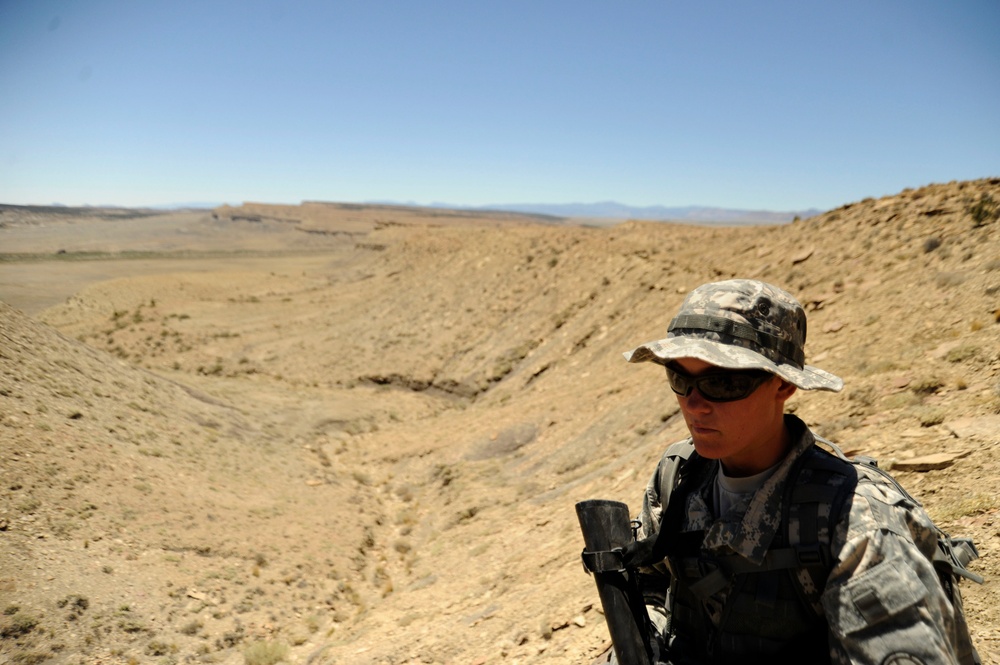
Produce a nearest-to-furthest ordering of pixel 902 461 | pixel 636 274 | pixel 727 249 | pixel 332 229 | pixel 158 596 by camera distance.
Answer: pixel 902 461 → pixel 158 596 → pixel 727 249 → pixel 636 274 → pixel 332 229

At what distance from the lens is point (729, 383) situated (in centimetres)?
229

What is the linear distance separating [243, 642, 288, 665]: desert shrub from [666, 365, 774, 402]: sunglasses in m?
6.76

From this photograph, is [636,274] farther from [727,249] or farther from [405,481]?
[405,481]

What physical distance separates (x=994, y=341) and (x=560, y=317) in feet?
46.4

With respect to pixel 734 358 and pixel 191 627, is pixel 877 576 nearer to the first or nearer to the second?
pixel 734 358

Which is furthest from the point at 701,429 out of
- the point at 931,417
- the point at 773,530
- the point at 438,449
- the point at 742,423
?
the point at 438,449

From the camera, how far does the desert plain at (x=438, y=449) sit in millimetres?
6668

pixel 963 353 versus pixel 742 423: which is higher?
pixel 742 423

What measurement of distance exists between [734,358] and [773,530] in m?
0.58

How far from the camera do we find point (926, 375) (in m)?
7.22

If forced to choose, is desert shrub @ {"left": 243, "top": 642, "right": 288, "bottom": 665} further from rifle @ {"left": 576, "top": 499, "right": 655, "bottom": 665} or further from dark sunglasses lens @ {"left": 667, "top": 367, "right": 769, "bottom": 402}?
dark sunglasses lens @ {"left": 667, "top": 367, "right": 769, "bottom": 402}

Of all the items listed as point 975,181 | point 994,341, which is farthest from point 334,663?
point 975,181

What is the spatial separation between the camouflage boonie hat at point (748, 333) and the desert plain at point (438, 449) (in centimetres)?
260

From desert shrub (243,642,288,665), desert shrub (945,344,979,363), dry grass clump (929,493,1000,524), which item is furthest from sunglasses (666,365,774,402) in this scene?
desert shrub (243,642,288,665)
